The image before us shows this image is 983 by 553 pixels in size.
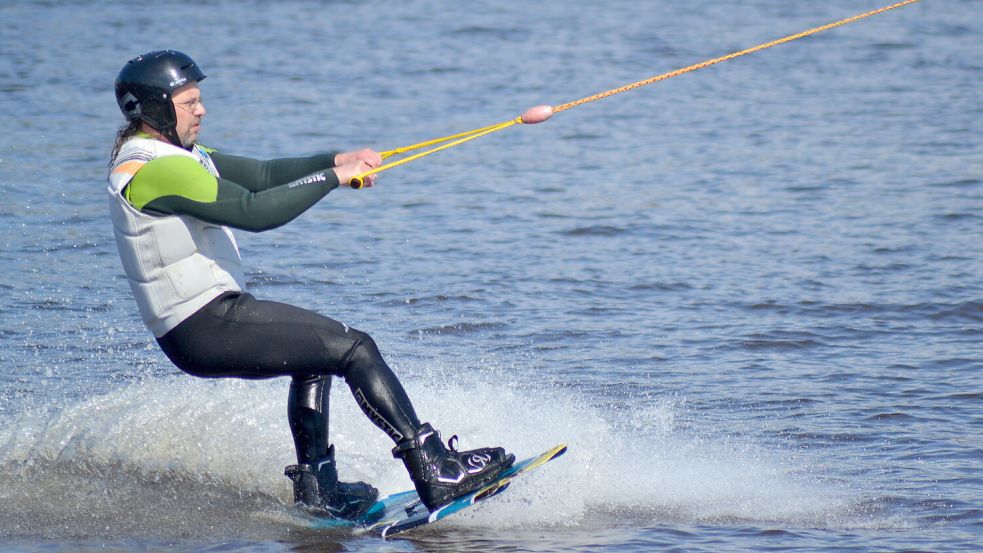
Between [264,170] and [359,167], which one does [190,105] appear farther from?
[359,167]

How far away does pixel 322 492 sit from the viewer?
235 inches

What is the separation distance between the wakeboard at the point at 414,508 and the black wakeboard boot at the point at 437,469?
0.11ft

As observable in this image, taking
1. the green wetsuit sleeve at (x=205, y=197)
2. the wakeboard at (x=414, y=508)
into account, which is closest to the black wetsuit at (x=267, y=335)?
the green wetsuit sleeve at (x=205, y=197)

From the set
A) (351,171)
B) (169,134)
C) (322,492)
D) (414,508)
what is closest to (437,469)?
(414,508)

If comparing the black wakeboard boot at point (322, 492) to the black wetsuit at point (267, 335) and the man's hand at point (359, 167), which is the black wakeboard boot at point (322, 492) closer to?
the black wetsuit at point (267, 335)

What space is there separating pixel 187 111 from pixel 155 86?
0.16 meters

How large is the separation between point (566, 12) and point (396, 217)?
48.2 feet

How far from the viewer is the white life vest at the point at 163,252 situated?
5.21 metres

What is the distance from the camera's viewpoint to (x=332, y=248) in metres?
11.6

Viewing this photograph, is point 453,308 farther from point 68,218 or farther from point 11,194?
point 11,194

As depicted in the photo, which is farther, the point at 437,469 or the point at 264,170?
the point at 264,170

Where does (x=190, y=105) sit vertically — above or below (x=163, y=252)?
above

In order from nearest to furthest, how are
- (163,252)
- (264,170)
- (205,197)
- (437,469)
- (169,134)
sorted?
1. (205,197)
2. (163,252)
3. (169,134)
4. (437,469)
5. (264,170)

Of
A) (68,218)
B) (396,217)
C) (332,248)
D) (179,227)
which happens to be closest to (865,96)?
(396,217)
